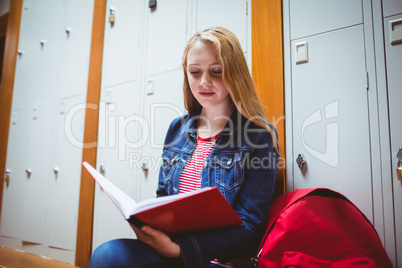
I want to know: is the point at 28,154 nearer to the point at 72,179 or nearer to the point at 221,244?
the point at 72,179

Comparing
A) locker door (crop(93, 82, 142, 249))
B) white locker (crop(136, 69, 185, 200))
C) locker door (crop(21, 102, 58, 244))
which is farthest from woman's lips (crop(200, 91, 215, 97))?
locker door (crop(21, 102, 58, 244))

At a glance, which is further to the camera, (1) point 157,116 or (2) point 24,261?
(2) point 24,261

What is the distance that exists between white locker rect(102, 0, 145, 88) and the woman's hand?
4.24 ft

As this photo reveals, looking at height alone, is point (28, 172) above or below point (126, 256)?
above

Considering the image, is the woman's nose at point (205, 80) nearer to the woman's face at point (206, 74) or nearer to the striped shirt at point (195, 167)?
the woman's face at point (206, 74)

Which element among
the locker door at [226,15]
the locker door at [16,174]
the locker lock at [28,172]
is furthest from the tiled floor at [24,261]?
the locker door at [226,15]

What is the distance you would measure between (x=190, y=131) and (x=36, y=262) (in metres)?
1.73

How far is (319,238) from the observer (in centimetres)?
83

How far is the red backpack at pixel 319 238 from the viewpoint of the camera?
807 millimetres

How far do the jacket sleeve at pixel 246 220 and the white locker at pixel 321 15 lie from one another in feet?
1.72

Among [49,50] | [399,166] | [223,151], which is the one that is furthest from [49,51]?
[399,166]

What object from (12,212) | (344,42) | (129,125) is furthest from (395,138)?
(12,212)

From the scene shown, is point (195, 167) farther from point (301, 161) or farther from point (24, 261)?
point (24, 261)

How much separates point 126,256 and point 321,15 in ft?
3.75
